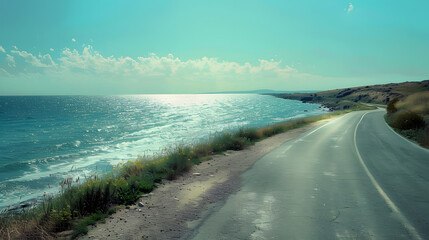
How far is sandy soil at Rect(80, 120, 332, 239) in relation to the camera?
5094 millimetres

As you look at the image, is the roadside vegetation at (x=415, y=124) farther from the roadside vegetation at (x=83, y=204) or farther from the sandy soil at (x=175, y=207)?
the roadside vegetation at (x=83, y=204)

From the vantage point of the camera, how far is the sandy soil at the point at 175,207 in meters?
5.09

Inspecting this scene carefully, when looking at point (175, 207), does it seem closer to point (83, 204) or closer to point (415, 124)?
point (83, 204)

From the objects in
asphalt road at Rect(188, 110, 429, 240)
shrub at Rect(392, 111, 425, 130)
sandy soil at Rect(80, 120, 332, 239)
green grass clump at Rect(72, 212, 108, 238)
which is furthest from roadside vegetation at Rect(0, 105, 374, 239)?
shrub at Rect(392, 111, 425, 130)

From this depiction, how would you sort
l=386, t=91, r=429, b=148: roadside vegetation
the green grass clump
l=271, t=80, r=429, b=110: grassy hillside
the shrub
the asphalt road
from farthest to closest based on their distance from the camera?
l=271, t=80, r=429, b=110: grassy hillside, the shrub, l=386, t=91, r=429, b=148: roadside vegetation, the green grass clump, the asphalt road

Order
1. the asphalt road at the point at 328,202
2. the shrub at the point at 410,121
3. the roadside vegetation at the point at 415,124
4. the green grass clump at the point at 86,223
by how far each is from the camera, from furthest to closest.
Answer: the shrub at the point at 410,121
the roadside vegetation at the point at 415,124
the green grass clump at the point at 86,223
the asphalt road at the point at 328,202

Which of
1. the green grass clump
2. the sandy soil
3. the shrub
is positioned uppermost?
the shrub

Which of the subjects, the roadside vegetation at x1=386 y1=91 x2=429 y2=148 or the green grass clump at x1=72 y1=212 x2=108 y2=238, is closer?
the green grass clump at x1=72 y1=212 x2=108 y2=238

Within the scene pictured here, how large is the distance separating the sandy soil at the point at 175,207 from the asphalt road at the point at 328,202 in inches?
17.5

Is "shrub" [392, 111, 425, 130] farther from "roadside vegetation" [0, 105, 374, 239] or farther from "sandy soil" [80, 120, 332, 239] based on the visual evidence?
"roadside vegetation" [0, 105, 374, 239]

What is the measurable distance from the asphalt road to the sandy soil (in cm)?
44

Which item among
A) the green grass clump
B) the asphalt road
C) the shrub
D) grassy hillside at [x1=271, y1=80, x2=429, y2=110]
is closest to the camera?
the asphalt road

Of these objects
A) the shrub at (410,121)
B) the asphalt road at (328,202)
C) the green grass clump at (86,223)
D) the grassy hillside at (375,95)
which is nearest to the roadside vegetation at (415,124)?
the shrub at (410,121)

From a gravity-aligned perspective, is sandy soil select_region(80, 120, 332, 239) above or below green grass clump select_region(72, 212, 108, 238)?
below
